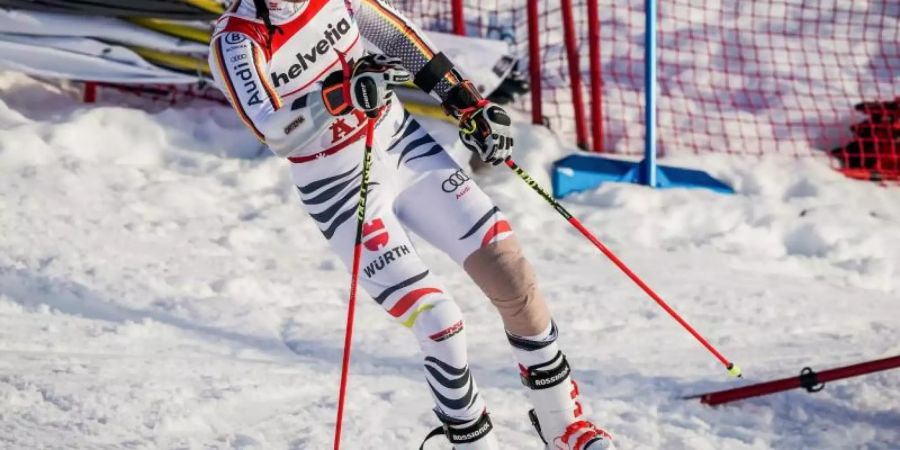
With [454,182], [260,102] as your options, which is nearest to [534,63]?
[454,182]

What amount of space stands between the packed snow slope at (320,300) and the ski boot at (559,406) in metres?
0.55

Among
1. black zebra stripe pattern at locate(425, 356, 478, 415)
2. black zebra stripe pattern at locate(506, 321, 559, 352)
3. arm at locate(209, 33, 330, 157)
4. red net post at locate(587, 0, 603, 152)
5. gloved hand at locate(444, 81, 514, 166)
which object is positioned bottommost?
red net post at locate(587, 0, 603, 152)

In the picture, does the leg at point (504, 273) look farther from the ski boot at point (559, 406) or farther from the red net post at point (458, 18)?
the red net post at point (458, 18)

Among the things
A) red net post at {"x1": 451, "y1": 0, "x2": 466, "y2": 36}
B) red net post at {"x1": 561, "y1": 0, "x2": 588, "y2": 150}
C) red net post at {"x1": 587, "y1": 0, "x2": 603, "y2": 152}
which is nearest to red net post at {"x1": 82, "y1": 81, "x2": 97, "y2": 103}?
red net post at {"x1": 451, "y1": 0, "x2": 466, "y2": 36}

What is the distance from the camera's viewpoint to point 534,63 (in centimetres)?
881

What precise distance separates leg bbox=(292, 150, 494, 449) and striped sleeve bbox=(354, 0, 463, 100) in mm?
420

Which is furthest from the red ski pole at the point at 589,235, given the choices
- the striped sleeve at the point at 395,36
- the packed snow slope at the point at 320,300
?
the packed snow slope at the point at 320,300

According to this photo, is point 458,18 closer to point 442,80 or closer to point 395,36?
point 395,36

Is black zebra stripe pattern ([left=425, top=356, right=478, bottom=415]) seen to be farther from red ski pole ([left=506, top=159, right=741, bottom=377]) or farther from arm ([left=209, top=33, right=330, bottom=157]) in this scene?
arm ([left=209, top=33, right=330, bottom=157])

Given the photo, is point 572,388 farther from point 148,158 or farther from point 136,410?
point 148,158

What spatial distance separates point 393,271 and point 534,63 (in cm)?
491

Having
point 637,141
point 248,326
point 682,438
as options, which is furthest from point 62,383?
point 637,141

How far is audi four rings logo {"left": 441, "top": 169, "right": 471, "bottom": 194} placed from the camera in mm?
4254

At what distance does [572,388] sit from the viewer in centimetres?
436
